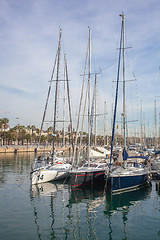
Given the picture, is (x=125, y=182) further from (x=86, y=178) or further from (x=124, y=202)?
(x=86, y=178)

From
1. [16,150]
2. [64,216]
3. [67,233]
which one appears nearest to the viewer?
[67,233]

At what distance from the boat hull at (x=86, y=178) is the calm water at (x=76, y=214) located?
111 centimetres

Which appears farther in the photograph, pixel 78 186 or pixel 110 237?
pixel 78 186

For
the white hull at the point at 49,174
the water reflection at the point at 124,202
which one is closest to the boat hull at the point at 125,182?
the water reflection at the point at 124,202

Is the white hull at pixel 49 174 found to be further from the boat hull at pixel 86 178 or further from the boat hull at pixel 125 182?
the boat hull at pixel 125 182

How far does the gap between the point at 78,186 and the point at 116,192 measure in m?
4.37

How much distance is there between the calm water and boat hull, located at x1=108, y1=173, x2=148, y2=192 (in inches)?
28.2

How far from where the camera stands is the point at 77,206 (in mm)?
18891

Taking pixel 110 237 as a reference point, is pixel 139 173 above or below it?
above

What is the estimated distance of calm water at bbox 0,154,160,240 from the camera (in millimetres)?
13328

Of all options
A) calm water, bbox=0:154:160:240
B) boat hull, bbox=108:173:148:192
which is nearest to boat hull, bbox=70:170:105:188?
calm water, bbox=0:154:160:240

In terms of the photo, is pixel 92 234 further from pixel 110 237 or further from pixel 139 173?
pixel 139 173

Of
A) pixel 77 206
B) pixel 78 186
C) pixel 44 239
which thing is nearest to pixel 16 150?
pixel 78 186

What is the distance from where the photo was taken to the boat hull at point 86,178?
2444 centimetres
